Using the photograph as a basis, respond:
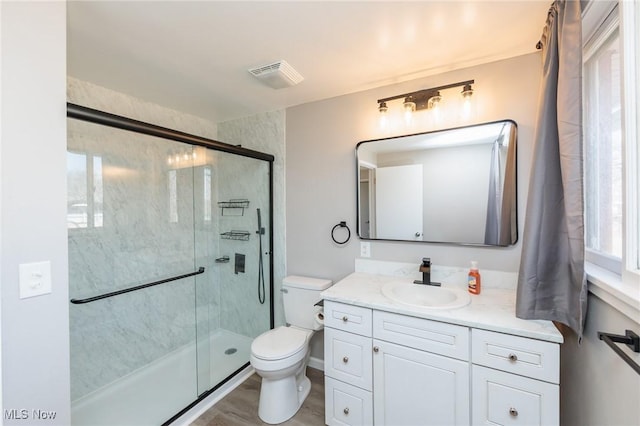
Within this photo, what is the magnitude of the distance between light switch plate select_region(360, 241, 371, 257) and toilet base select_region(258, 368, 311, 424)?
1019mm

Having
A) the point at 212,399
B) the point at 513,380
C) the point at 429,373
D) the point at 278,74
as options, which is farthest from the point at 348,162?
the point at 212,399

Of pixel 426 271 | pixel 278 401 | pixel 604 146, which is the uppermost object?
pixel 604 146

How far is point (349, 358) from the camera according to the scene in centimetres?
156

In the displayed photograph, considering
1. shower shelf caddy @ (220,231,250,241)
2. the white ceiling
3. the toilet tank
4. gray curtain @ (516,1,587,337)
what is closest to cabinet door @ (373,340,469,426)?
gray curtain @ (516,1,587,337)

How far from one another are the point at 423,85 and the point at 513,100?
57 centimetres

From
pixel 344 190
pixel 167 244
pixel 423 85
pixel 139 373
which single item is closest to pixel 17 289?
pixel 167 244

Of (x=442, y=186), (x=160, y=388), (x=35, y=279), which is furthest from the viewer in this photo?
(x=160, y=388)

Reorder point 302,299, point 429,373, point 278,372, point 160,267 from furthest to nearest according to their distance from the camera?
point 160,267 → point 302,299 → point 278,372 → point 429,373

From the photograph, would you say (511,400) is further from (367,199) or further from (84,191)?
(84,191)

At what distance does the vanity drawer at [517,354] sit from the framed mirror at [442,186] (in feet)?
2.19

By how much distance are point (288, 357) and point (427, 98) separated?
1984mm

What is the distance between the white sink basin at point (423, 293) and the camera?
62.6 inches

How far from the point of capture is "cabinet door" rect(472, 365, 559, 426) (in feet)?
3.64

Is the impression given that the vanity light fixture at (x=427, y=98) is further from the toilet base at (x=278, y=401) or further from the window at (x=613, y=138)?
the toilet base at (x=278, y=401)
